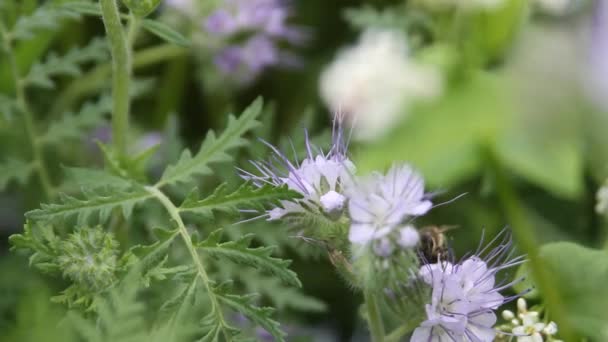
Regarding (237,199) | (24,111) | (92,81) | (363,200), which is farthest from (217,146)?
(92,81)

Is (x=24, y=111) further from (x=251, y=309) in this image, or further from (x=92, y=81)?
(x=251, y=309)

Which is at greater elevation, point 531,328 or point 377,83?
point 377,83

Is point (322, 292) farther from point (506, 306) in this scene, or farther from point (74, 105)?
point (74, 105)

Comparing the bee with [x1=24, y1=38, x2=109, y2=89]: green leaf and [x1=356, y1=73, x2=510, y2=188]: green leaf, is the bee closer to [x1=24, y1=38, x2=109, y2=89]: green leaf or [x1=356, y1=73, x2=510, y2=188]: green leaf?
[x1=356, y1=73, x2=510, y2=188]: green leaf

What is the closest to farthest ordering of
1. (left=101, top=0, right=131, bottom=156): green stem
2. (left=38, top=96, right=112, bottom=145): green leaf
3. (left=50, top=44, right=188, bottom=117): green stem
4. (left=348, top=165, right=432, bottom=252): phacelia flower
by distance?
(left=348, top=165, right=432, bottom=252): phacelia flower
(left=101, top=0, right=131, bottom=156): green stem
(left=38, top=96, right=112, bottom=145): green leaf
(left=50, top=44, right=188, bottom=117): green stem

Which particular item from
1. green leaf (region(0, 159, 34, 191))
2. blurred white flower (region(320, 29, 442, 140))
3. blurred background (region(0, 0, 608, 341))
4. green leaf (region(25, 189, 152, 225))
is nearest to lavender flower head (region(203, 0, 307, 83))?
blurred background (region(0, 0, 608, 341))

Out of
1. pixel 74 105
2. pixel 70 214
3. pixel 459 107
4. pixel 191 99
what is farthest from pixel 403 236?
pixel 191 99
